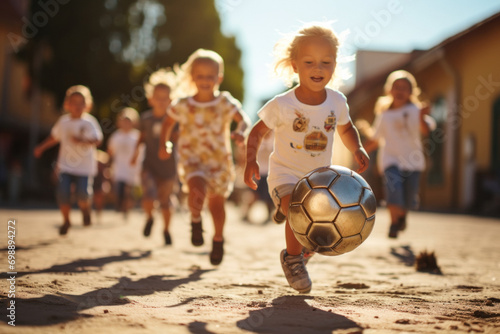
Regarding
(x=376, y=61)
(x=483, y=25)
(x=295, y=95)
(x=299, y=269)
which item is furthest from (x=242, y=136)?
(x=376, y=61)

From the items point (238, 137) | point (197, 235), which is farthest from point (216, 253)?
point (238, 137)

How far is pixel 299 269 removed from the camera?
4062 mm

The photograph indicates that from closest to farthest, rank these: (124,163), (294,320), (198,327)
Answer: (198,327)
(294,320)
(124,163)

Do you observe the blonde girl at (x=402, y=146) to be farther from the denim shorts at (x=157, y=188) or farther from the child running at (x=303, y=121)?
the child running at (x=303, y=121)

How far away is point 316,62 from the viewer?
437 centimetres

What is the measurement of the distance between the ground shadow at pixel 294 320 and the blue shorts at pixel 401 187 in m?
4.26

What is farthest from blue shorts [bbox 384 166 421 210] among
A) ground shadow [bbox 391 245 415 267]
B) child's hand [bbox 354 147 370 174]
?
child's hand [bbox 354 147 370 174]

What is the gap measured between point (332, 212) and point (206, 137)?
2173 mm

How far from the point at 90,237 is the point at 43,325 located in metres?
5.29

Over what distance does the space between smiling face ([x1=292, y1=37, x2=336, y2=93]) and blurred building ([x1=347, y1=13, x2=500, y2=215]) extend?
1325 centimetres

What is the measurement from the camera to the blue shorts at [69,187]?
7936 millimetres

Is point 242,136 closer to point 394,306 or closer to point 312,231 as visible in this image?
point 312,231

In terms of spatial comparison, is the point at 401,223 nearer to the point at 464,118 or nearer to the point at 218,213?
the point at 218,213

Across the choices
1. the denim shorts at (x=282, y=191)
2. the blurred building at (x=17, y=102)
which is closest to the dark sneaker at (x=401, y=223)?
the denim shorts at (x=282, y=191)
